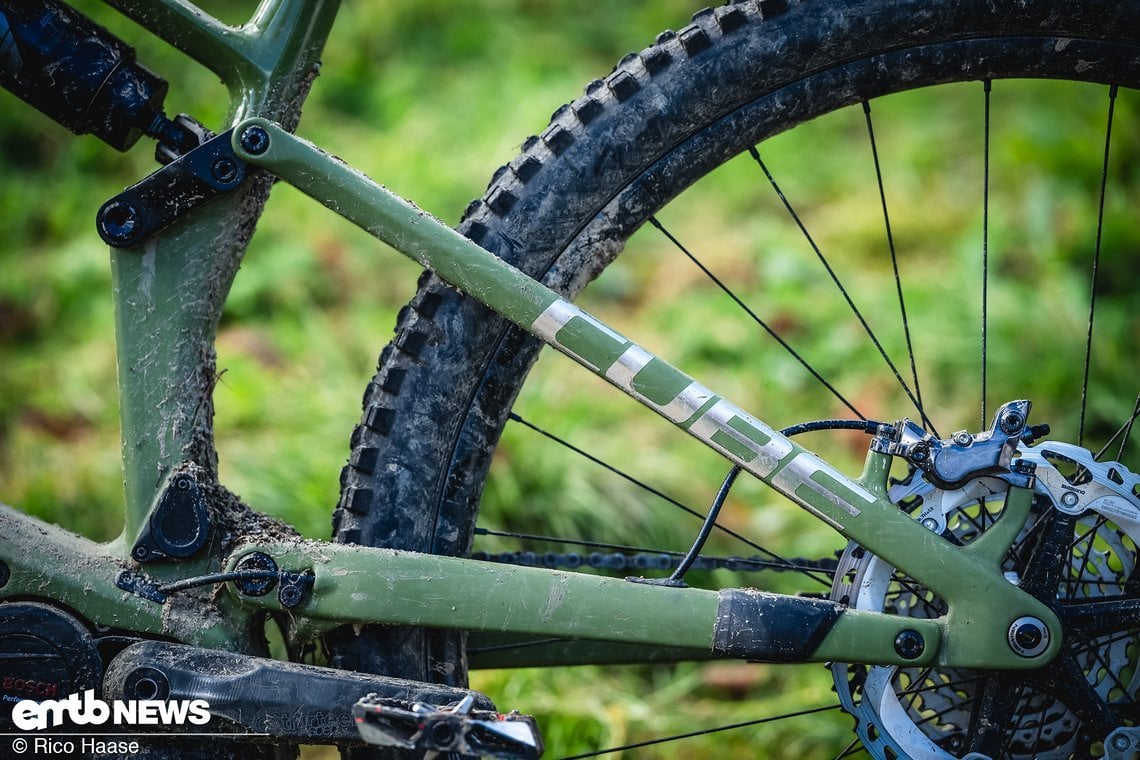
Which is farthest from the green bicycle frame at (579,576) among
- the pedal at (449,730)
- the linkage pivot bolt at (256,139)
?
the pedal at (449,730)

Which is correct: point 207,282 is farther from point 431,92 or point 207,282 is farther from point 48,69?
point 431,92

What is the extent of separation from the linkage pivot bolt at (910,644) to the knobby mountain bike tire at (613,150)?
0.62 meters

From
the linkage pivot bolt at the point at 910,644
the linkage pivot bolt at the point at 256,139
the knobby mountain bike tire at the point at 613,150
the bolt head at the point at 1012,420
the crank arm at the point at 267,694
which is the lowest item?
the linkage pivot bolt at the point at 910,644

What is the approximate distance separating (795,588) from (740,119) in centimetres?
155

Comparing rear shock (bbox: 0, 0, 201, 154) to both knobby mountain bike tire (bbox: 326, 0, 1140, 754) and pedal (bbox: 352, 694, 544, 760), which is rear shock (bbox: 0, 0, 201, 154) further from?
pedal (bbox: 352, 694, 544, 760)

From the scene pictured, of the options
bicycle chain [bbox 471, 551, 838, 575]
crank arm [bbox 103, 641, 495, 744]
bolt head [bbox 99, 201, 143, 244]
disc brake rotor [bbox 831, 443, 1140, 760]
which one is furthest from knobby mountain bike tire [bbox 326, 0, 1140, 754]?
disc brake rotor [bbox 831, 443, 1140, 760]

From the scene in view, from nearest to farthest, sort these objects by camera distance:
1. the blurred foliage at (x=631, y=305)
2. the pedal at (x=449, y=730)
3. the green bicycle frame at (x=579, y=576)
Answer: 1. the pedal at (x=449, y=730)
2. the green bicycle frame at (x=579, y=576)
3. the blurred foliage at (x=631, y=305)

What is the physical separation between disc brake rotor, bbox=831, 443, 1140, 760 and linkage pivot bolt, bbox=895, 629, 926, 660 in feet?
0.24

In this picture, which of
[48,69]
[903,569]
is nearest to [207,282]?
[48,69]

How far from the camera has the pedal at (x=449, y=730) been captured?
48.9 inches

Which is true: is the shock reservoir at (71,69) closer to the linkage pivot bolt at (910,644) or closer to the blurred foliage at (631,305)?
the blurred foliage at (631,305)

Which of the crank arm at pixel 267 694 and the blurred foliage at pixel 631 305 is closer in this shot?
the crank arm at pixel 267 694

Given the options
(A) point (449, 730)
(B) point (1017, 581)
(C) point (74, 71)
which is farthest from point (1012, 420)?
(C) point (74, 71)

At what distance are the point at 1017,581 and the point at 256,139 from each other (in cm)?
120
